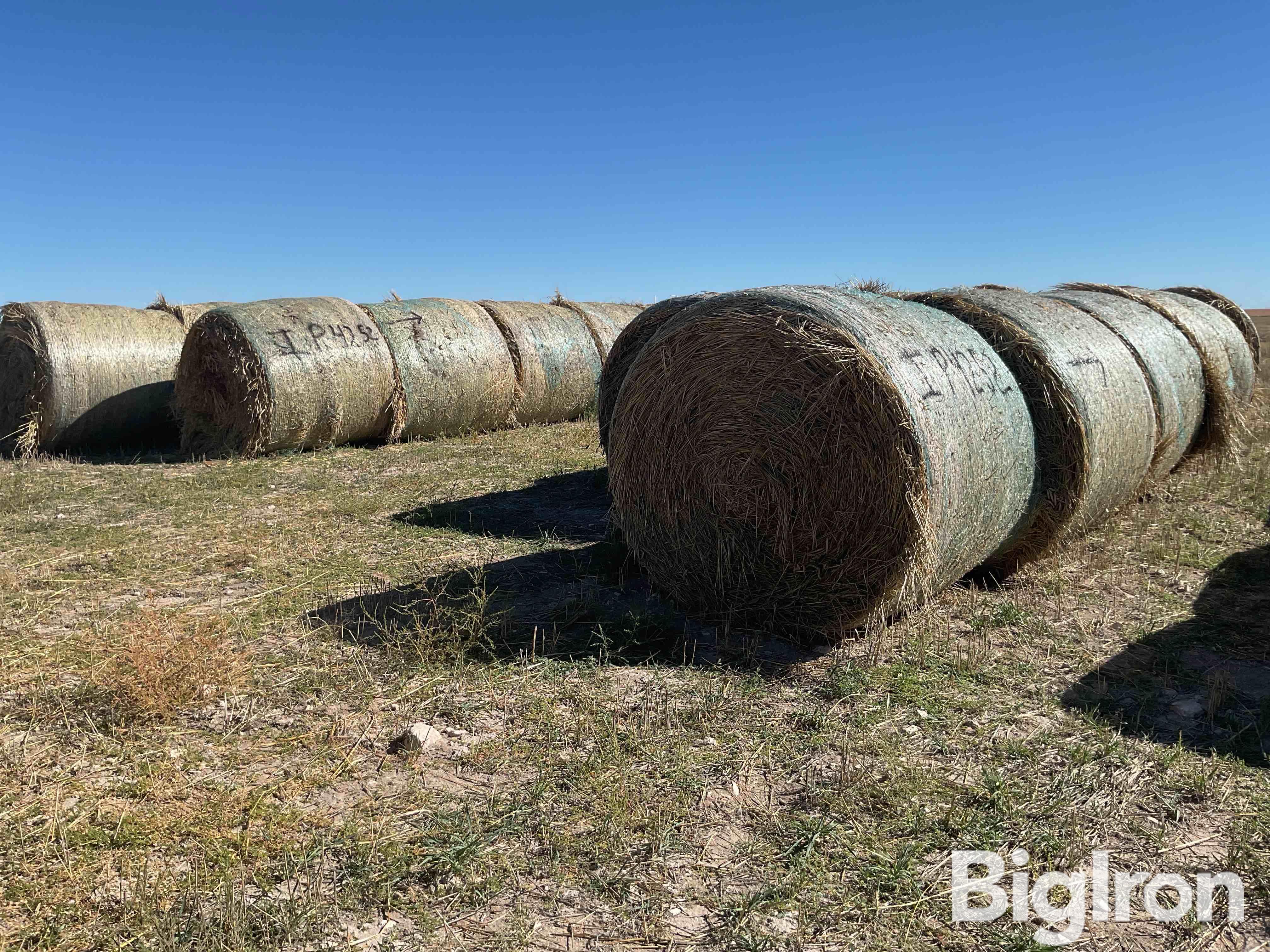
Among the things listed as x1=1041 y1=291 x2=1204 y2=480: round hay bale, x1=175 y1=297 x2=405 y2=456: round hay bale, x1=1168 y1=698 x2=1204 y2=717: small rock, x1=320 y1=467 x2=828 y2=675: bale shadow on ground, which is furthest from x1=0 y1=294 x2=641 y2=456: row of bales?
x1=1168 y1=698 x2=1204 y2=717: small rock

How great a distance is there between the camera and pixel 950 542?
5.03m

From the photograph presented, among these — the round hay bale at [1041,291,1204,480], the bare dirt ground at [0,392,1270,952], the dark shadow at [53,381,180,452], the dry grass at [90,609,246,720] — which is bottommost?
the bare dirt ground at [0,392,1270,952]

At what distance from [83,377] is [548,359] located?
5.86 meters

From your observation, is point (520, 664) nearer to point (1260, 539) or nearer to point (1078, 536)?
point (1078, 536)

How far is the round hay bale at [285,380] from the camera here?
35.1ft

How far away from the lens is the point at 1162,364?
7.65 metres

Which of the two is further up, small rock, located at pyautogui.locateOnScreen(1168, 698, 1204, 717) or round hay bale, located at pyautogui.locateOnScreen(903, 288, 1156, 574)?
round hay bale, located at pyautogui.locateOnScreen(903, 288, 1156, 574)

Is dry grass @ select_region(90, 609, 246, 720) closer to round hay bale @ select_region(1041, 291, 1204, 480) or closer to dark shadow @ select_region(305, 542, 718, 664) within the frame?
dark shadow @ select_region(305, 542, 718, 664)

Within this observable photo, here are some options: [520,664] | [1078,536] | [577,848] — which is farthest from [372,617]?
[1078,536]

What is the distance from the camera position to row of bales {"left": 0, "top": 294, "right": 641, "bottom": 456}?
1088 centimetres

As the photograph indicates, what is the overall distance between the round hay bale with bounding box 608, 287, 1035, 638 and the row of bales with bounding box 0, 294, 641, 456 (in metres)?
6.47

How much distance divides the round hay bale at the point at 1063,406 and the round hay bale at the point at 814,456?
0.26 metres

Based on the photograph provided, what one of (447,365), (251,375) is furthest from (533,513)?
(447,365)

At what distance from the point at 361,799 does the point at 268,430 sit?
8.11 m
